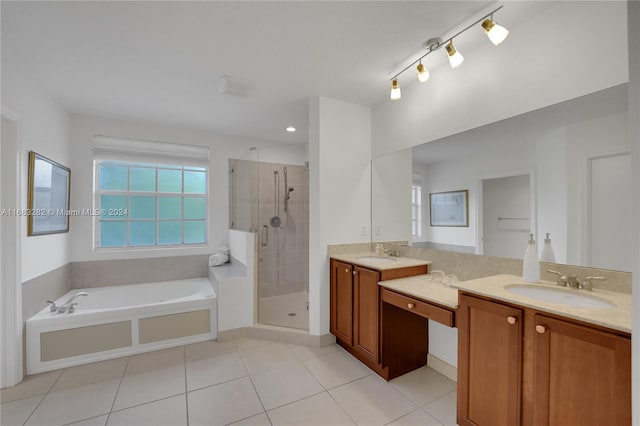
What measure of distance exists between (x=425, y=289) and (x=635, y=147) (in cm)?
142

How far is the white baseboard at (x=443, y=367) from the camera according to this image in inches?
82.2

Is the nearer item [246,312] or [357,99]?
[357,99]

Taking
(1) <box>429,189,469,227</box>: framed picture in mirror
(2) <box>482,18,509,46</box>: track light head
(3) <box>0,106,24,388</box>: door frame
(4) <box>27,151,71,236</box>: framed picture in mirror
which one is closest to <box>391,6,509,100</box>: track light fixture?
(2) <box>482,18,509,46</box>: track light head

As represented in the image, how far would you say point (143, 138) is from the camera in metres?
3.40

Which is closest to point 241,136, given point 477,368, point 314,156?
point 314,156

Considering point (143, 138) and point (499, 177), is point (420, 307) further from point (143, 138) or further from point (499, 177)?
point (143, 138)

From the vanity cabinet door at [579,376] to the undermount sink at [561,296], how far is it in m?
0.25

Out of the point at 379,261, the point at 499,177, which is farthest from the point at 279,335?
the point at 499,177

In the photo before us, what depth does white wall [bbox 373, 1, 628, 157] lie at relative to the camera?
133cm

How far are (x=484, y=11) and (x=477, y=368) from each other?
2.01m

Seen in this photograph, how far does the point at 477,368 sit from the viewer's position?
140 cm

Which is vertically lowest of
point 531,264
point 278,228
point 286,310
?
point 286,310

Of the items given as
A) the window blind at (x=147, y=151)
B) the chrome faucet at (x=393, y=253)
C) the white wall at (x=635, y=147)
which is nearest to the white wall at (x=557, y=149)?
the chrome faucet at (x=393, y=253)

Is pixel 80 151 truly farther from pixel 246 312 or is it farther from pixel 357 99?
pixel 357 99
